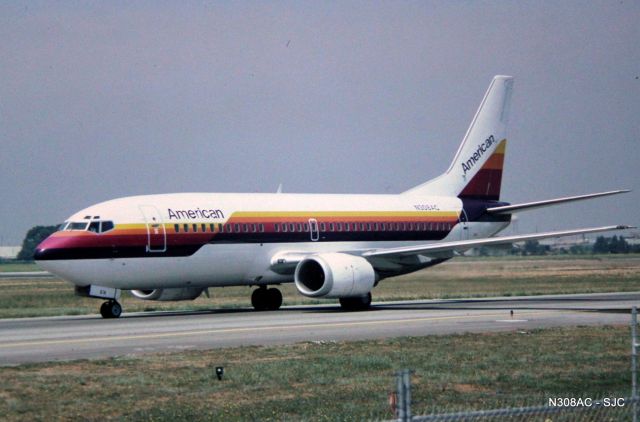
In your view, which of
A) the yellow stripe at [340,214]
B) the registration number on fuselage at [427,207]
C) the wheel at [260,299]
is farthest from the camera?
the registration number on fuselage at [427,207]

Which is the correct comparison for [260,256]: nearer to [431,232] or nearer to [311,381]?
[431,232]

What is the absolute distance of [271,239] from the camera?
1508 inches

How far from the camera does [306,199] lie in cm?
4016

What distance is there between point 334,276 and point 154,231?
18.8 feet

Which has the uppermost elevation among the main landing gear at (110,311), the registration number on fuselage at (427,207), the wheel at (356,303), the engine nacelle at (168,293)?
the registration number on fuselage at (427,207)

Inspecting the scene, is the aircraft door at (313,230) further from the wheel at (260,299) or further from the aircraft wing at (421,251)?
the wheel at (260,299)

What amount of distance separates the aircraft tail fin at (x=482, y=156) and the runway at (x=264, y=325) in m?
6.60

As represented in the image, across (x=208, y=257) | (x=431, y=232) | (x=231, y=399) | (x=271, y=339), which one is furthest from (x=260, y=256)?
(x=231, y=399)

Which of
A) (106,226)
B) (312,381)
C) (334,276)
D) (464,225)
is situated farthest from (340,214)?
(312,381)

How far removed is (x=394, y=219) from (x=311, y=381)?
24.2 m

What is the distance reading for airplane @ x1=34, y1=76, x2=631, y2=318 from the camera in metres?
34.3

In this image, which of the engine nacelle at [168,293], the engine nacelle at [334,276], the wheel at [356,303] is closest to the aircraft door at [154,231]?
the engine nacelle at [168,293]

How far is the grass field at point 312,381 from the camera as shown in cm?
1584

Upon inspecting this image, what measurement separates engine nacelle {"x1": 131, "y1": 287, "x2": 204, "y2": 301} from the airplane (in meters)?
0.03
